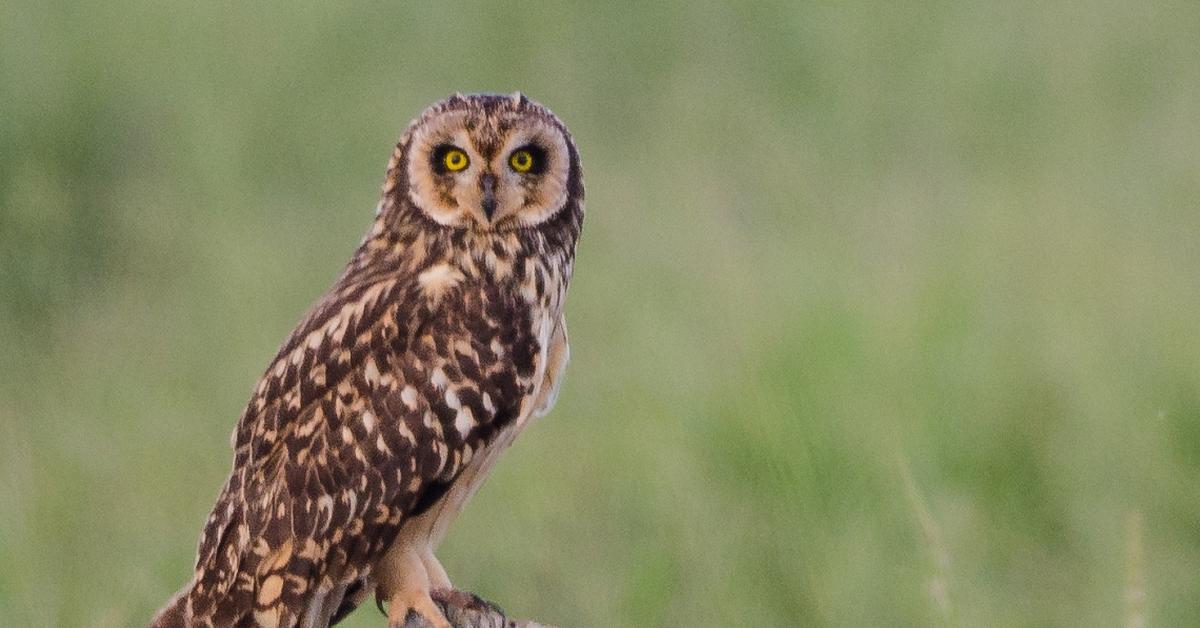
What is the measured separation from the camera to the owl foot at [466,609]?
346 centimetres

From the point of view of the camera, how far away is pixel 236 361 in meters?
5.91

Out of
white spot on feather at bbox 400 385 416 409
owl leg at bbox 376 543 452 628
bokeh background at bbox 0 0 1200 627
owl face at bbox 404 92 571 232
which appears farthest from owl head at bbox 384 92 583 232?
bokeh background at bbox 0 0 1200 627

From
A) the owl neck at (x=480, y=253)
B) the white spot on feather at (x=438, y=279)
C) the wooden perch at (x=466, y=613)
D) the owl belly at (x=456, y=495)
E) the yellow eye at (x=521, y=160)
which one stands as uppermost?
the yellow eye at (x=521, y=160)

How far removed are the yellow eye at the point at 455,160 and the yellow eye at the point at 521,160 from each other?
0.26 ft

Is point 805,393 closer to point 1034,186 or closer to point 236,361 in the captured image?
point 236,361

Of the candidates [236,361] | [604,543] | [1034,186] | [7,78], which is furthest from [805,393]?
[7,78]

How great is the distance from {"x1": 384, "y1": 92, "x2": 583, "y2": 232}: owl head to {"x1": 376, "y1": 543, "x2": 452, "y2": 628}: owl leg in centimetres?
57

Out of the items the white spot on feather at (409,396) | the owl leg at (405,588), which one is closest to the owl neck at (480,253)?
the white spot on feather at (409,396)

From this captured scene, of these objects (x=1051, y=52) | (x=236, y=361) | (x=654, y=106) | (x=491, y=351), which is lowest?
(x=236, y=361)

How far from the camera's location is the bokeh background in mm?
4926

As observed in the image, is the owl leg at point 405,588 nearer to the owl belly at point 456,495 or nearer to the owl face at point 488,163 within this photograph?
the owl belly at point 456,495

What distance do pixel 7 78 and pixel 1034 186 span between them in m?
3.33

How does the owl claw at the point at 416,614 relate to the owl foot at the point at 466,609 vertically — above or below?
below

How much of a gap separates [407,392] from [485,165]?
0.40 meters
